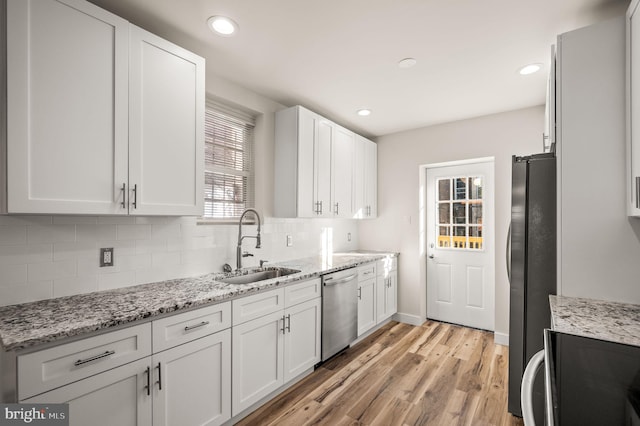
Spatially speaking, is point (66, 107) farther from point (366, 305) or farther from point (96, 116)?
point (366, 305)

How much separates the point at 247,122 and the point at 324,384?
2457mm

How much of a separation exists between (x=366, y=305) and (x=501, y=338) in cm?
149

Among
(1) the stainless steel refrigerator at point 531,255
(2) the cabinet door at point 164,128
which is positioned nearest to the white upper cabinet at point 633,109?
(1) the stainless steel refrigerator at point 531,255

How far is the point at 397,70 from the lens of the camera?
8.24 ft

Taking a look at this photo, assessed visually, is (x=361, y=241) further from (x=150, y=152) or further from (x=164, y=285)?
(x=150, y=152)

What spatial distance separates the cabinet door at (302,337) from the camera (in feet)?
7.93

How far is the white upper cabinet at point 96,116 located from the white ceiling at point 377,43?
0.94 feet

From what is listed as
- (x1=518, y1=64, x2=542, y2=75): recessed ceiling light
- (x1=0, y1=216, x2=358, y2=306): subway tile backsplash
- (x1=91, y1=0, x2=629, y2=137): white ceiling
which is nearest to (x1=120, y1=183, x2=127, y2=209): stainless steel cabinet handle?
(x1=0, y1=216, x2=358, y2=306): subway tile backsplash

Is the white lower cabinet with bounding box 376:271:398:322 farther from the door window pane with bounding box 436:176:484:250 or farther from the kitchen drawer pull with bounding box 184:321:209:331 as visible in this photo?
the kitchen drawer pull with bounding box 184:321:209:331

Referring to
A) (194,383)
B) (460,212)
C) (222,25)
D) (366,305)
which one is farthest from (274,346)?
(460,212)

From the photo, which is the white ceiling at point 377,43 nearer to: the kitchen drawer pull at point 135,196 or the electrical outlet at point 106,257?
the kitchen drawer pull at point 135,196

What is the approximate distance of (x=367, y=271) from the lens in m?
3.51

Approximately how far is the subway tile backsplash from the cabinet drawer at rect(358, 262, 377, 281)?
42.3 inches

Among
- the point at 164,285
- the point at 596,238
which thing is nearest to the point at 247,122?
the point at 164,285
